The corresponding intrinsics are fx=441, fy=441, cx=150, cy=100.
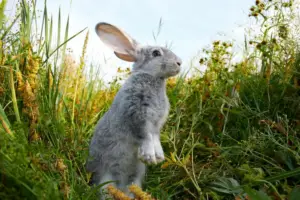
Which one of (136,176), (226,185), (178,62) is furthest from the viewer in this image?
(178,62)

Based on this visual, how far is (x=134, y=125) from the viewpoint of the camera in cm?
356

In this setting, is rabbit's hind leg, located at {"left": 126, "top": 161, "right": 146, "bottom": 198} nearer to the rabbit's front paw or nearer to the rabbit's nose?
the rabbit's front paw

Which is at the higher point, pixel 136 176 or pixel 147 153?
pixel 147 153

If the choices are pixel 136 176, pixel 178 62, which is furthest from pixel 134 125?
pixel 178 62

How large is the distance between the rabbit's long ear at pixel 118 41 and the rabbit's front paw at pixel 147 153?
1.04 meters

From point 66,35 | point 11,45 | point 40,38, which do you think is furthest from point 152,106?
point 11,45

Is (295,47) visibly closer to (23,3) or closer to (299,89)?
(299,89)

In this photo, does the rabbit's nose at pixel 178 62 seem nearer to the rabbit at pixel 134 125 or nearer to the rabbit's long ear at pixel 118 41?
the rabbit at pixel 134 125

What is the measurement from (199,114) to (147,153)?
82cm

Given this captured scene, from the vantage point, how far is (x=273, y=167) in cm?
361

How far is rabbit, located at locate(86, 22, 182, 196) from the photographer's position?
3550 mm

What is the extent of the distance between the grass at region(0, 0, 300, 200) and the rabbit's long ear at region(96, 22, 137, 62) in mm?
156

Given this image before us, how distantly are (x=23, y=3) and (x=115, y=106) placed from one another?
4.48 feet

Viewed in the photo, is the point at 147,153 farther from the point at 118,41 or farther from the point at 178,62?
the point at 118,41
